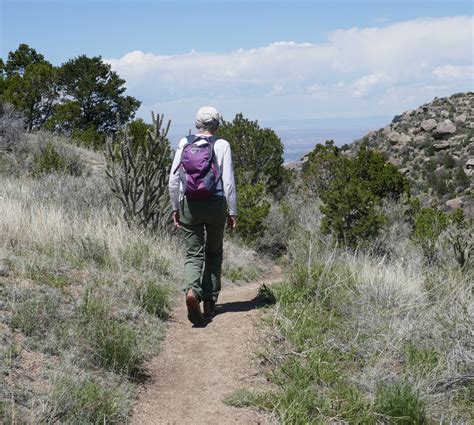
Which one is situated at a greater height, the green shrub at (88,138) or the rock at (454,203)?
the green shrub at (88,138)

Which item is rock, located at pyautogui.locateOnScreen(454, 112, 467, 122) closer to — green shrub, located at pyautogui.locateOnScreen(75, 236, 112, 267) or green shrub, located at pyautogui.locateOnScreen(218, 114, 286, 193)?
green shrub, located at pyautogui.locateOnScreen(218, 114, 286, 193)

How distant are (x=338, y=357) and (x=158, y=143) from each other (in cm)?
509

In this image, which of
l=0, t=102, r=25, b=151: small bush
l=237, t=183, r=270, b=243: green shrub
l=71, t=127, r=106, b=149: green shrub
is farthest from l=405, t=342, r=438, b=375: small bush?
l=71, t=127, r=106, b=149: green shrub

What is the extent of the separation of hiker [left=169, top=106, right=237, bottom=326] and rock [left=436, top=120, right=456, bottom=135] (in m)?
34.7

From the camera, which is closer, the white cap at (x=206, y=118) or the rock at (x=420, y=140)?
the white cap at (x=206, y=118)

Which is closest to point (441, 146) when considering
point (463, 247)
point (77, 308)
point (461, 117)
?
point (461, 117)


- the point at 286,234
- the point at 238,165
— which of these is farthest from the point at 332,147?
the point at 286,234

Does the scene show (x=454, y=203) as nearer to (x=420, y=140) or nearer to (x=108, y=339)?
(x=420, y=140)

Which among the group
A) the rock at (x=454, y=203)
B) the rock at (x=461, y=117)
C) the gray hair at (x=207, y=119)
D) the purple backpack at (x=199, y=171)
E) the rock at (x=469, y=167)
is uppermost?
the rock at (x=461, y=117)

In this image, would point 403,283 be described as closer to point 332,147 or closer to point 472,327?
point 472,327

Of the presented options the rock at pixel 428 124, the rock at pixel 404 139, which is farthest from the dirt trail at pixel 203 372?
the rock at pixel 428 124

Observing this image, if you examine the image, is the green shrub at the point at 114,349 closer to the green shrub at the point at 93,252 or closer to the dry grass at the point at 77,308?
the dry grass at the point at 77,308

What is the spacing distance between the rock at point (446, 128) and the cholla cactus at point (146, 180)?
32121 mm

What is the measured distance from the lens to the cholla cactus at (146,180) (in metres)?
8.53
